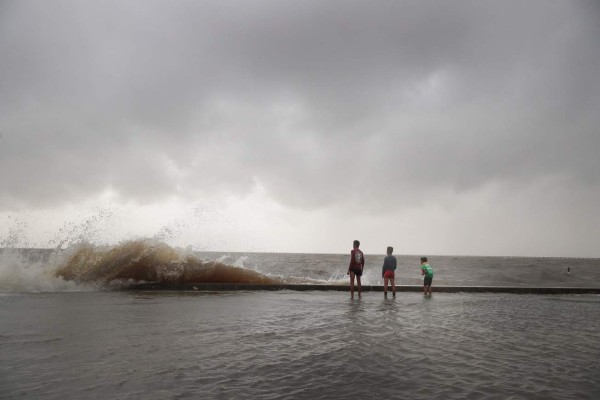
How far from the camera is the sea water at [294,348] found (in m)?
3.96

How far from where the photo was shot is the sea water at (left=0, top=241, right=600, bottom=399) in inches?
156

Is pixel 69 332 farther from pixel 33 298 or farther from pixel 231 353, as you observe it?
pixel 33 298

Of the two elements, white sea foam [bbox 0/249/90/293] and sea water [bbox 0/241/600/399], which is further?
white sea foam [bbox 0/249/90/293]

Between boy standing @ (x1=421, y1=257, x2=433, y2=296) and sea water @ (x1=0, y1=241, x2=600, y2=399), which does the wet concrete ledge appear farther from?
sea water @ (x1=0, y1=241, x2=600, y2=399)

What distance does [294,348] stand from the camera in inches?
219

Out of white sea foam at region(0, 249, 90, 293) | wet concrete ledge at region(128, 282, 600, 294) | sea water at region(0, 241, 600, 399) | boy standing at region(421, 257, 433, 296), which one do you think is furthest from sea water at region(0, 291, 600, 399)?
white sea foam at region(0, 249, 90, 293)

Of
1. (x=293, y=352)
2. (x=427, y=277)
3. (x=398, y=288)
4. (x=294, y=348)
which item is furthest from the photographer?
(x=398, y=288)

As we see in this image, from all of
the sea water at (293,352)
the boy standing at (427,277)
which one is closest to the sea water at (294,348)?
the sea water at (293,352)

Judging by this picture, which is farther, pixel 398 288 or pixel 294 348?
pixel 398 288

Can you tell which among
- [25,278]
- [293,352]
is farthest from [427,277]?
[25,278]

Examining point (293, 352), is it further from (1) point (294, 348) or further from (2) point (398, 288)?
(2) point (398, 288)

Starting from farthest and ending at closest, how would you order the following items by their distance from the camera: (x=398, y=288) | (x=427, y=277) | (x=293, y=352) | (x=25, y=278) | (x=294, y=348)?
1. (x=398, y=288)
2. (x=25, y=278)
3. (x=427, y=277)
4. (x=294, y=348)
5. (x=293, y=352)

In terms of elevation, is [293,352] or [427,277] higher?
[427,277]

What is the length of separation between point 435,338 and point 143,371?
187 inches
